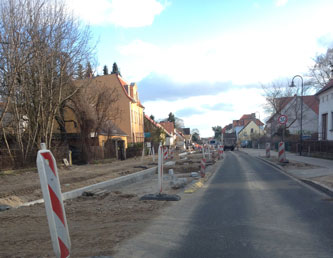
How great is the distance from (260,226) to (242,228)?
40cm

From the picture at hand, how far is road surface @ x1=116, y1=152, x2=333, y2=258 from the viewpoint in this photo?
154 inches

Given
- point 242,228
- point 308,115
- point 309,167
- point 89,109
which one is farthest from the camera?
point 308,115

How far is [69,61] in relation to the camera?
17688mm

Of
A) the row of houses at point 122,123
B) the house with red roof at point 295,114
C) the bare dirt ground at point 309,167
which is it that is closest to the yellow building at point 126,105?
the row of houses at point 122,123

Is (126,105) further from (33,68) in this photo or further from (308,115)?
(308,115)

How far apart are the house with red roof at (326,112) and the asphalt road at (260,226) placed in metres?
24.5

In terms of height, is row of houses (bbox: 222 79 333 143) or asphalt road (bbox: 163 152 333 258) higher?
row of houses (bbox: 222 79 333 143)

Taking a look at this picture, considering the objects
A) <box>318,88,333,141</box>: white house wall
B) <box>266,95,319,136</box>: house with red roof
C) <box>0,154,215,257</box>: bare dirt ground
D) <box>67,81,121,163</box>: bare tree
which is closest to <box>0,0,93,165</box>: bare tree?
<box>67,81,121,163</box>: bare tree

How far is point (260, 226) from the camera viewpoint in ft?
16.6

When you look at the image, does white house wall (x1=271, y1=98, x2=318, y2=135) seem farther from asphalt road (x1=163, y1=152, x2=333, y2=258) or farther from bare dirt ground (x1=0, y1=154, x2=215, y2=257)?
bare dirt ground (x1=0, y1=154, x2=215, y2=257)

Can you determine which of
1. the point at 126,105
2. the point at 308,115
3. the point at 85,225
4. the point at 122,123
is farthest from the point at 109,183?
the point at 308,115

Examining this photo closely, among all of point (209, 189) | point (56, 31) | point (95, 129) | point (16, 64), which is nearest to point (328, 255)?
point (209, 189)

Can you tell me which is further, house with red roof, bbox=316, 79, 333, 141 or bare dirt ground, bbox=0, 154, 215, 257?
house with red roof, bbox=316, 79, 333, 141

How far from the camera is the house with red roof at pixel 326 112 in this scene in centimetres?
2836
